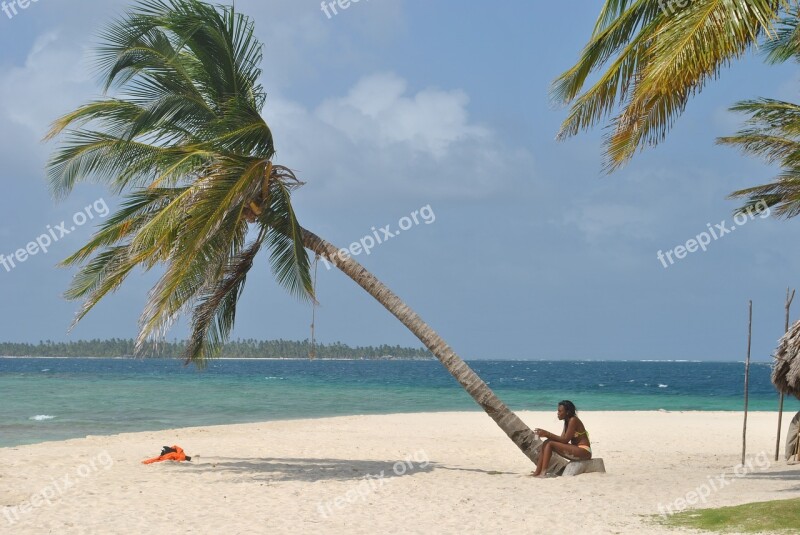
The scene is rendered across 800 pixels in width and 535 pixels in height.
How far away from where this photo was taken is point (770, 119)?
1032 cm

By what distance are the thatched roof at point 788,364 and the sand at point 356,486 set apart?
47.8 inches

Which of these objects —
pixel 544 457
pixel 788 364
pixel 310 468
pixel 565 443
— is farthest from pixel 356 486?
pixel 788 364

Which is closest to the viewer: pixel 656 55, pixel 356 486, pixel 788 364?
pixel 656 55

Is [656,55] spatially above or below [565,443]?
above

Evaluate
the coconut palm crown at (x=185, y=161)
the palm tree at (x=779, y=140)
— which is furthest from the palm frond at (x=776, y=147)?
the coconut palm crown at (x=185, y=161)

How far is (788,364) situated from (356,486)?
19.4 feet

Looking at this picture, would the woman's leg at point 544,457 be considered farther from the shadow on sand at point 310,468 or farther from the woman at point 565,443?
the shadow on sand at point 310,468

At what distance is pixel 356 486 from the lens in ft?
35.0

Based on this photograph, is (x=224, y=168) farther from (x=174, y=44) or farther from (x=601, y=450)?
(x=601, y=450)

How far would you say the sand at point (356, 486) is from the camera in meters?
8.30

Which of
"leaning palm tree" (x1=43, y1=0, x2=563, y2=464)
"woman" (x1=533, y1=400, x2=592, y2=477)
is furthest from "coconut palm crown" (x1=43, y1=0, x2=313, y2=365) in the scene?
"woman" (x1=533, y1=400, x2=592, y2=477)

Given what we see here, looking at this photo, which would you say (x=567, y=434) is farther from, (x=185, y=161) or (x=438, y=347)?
(x=185, y=161)

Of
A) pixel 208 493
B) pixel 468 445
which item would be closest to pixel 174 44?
pixel 208 493

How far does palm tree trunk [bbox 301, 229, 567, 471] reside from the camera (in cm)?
1137
